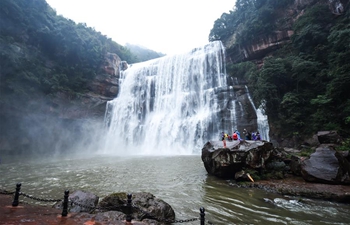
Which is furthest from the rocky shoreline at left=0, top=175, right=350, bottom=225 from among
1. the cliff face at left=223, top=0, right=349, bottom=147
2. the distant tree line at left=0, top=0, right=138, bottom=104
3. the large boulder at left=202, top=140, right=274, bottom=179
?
the distant tree line at left=0, top=0, right=138, bottom=104

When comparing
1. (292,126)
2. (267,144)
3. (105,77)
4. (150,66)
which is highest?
(150,66)

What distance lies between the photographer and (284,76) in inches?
798

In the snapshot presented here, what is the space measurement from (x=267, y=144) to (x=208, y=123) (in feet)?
44.3

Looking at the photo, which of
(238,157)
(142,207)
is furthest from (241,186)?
(142,207)

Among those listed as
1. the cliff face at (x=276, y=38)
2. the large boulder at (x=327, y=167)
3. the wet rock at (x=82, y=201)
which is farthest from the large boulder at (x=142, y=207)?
the cliff face at (x=276, y=38)

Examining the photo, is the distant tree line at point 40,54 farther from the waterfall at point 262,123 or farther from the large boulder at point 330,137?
the large boulder at point 330,137

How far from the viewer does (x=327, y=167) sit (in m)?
8.35

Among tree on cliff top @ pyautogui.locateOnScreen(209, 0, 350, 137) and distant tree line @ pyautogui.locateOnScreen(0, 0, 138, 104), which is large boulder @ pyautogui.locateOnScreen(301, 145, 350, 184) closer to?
tree on cliff top @ pyautogui.locateOnScreen(209, 0, 350, 137)

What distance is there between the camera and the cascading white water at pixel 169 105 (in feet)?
79.8

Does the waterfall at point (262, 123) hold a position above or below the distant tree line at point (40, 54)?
below

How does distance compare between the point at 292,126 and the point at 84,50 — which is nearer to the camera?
the point at 292,126

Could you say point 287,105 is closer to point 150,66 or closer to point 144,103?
point 144,103

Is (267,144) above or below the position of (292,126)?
below

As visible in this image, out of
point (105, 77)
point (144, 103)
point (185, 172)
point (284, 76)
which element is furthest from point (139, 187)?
point (105, 77)
